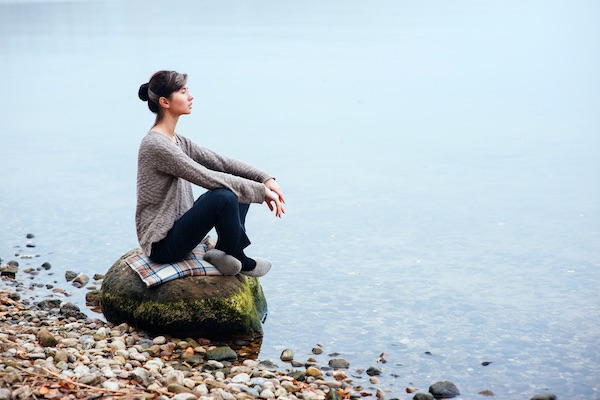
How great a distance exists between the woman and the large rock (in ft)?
0.52

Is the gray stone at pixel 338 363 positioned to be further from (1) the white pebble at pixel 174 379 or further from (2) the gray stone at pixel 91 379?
(2) the gray stone at pixel 91 379

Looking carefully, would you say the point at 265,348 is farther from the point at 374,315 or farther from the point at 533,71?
the point at 533,71

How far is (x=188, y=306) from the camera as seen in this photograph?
19.9 ft

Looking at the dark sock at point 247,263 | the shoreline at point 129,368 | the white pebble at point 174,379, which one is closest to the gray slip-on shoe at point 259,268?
the dark sock at point 247,263

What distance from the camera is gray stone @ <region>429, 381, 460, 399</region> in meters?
5.32

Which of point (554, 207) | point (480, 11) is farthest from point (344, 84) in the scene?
point (480, 11)

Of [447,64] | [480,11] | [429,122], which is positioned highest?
[480,11]

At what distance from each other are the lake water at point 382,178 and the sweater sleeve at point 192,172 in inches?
39.8

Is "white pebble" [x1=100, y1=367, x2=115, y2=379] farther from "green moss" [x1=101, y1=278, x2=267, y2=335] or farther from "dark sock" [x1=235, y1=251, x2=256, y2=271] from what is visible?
"dark sock" [x1=235, y1=251, x2=256, y2=271]

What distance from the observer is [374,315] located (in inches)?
259

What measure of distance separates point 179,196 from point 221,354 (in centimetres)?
112

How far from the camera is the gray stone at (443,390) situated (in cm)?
532

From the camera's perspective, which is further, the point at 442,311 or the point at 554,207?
the point at 554,207

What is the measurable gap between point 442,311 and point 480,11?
943 inches
